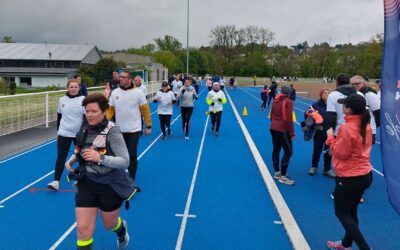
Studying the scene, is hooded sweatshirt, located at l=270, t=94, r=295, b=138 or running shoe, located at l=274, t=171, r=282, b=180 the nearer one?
hooded sweatshirt, located at l=270, t=94, r=295, b=138

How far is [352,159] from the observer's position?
3838 millimetres

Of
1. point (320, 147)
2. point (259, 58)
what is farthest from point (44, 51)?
point (320, 147)

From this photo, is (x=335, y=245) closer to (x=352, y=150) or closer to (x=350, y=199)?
(x=350, y=199)

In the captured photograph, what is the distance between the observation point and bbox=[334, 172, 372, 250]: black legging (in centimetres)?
381

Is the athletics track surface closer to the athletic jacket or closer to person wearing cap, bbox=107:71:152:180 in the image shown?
person wearing cap, bbox=107:71:152:180

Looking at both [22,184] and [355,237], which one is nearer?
[355,237]

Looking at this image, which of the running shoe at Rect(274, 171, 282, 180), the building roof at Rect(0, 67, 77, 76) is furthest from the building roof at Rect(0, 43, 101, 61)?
the running shoe at Rect(274, 171, 282, 180)

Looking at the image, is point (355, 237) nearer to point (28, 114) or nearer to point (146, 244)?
point (146, 244)

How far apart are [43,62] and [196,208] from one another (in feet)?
224

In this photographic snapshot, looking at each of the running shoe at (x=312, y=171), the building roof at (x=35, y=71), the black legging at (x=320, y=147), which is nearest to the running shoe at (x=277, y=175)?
the running shoe at (x=312, y=171)

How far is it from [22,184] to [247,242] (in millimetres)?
4228

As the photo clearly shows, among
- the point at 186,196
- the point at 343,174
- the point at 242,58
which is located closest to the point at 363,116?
the point at 343,174

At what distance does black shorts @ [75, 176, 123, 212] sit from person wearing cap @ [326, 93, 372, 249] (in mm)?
2259

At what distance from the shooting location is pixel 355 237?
3834mm
